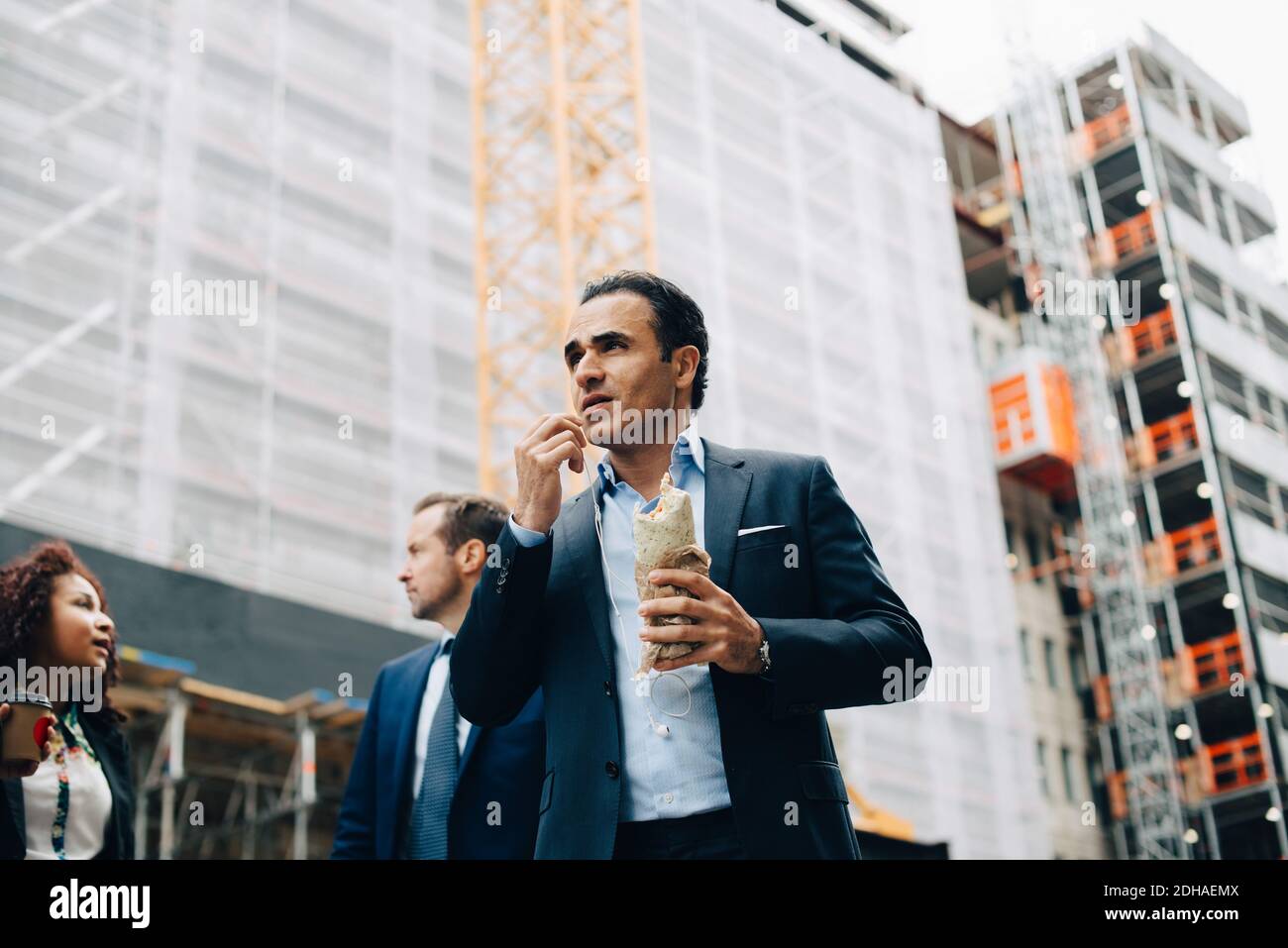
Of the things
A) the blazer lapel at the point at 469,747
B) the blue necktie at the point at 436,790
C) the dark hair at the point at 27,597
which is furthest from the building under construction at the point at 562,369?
the blazer lapel at the point at 469,747

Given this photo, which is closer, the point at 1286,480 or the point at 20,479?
the point at 20,479

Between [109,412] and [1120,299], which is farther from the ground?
[1120,299]

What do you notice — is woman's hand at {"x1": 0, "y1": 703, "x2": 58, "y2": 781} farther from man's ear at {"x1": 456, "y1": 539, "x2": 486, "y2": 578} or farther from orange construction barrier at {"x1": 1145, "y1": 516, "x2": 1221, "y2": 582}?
orange construction barrier at {"x1": 1145, "y1": 516, "x2": 1221, "y2": 582}

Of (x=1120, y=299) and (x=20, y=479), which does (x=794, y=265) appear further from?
(x=20, y=479)

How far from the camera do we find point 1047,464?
3712 centimetres

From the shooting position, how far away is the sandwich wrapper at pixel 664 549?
8.82ft

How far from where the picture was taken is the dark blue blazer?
13.4ft

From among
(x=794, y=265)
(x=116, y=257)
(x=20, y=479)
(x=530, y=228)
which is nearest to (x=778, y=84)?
(x=794, y=265)

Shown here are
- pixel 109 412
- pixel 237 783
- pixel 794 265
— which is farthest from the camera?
pixel 794 265

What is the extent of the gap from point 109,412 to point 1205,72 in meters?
32.1

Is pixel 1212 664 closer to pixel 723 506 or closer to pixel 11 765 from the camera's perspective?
pixel 723 506

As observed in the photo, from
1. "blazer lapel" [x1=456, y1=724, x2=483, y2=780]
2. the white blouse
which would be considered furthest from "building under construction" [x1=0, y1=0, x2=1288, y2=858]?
"blazer lapel" [x1=456, y1=724, x2=483, y2=780]

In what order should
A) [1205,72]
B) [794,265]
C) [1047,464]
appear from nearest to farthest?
1. [794,265]
2. [1047,464]
3. [1205,72]

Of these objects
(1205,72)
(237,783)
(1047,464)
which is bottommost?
(237,783)
